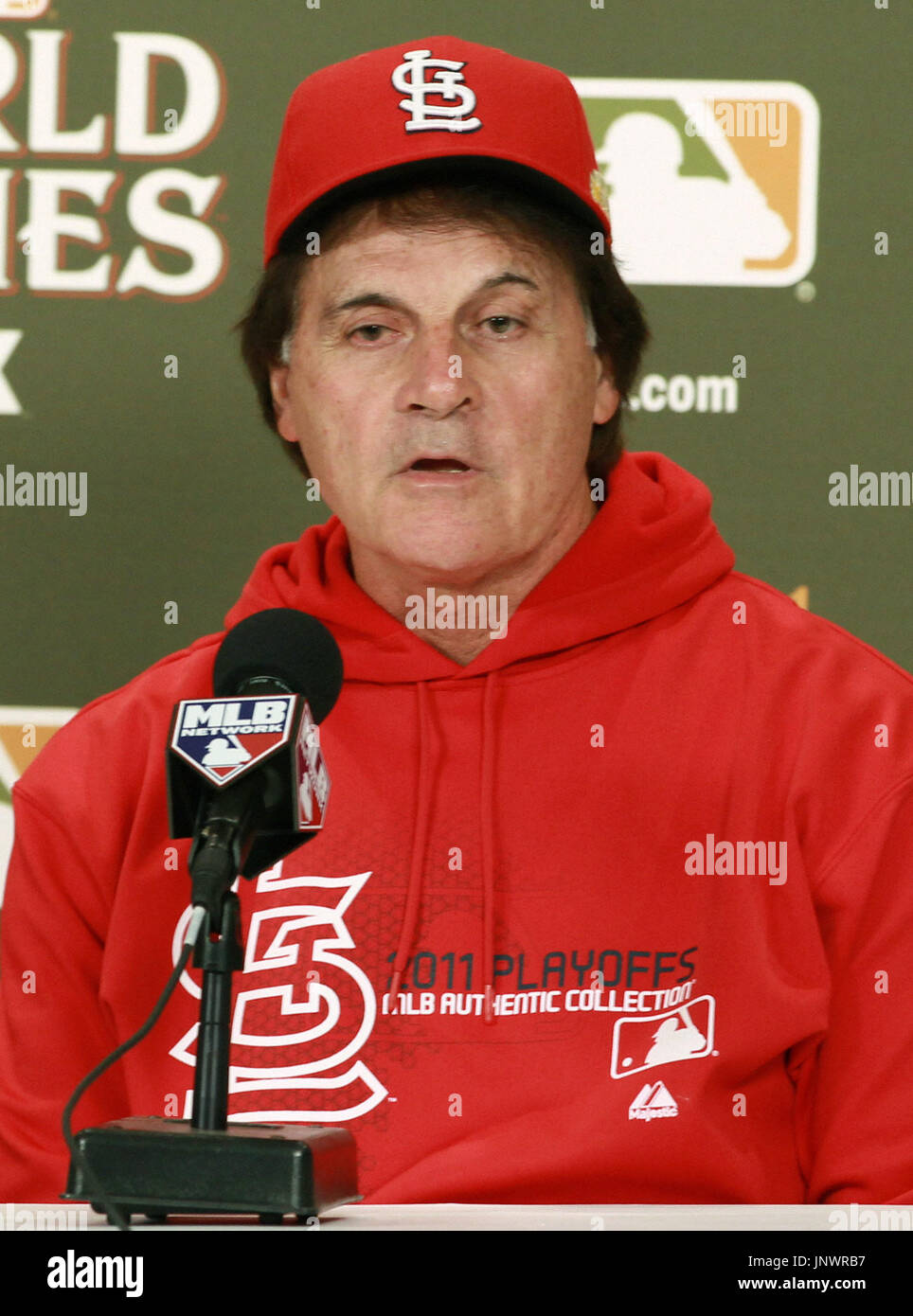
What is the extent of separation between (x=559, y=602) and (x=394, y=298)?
0.33m

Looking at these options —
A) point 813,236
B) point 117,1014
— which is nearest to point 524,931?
point 117,1014

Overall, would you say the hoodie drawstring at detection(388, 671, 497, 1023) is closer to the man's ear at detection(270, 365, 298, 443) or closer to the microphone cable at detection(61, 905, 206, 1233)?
the man's ear at detection(270, 365, 298, 443)

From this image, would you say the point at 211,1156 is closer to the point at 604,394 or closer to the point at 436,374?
the point at 436,374

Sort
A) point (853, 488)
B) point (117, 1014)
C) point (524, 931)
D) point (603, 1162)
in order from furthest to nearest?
point (853, 488), point (117, 1014), point (524, 931), point (603, 1162)

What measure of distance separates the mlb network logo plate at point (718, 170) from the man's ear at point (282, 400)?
1.59 ft

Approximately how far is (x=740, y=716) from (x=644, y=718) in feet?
0.29

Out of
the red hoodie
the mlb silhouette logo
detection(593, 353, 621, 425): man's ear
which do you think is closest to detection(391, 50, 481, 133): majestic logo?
detection(593, 353, 621, 425): man's ear

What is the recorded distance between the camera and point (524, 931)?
1525 mm

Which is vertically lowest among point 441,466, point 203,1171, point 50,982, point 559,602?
point 203,1171

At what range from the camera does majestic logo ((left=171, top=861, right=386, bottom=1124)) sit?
151 centimetres

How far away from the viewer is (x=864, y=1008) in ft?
4.91

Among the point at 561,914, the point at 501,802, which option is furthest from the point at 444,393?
the point at 561,914

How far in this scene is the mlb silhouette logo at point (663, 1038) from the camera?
148cm
